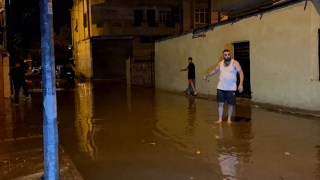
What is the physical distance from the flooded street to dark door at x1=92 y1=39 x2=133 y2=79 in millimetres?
30746

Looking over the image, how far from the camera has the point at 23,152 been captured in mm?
7031

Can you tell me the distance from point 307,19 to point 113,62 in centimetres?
3330

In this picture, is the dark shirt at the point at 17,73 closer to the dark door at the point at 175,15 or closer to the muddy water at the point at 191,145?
the muddy water at the point at 191,145

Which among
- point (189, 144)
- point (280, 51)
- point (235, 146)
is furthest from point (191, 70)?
point (235, 146)

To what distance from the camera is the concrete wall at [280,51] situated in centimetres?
1055

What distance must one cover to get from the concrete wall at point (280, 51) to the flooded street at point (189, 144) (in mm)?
911

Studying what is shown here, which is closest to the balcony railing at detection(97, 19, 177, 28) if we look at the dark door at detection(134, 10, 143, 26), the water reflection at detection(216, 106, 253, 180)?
the dark door at detection(134, 10, 143, 26)

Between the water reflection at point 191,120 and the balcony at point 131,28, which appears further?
the balcony at point 131,28

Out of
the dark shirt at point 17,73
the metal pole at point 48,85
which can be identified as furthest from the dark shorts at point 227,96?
the dark shirt at point 17,73

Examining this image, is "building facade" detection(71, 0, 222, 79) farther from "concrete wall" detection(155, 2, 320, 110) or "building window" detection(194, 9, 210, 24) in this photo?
"concrete wall" detection(155, 2, 320, 110)

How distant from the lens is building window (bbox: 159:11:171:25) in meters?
42.0

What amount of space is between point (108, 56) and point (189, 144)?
35.8 m

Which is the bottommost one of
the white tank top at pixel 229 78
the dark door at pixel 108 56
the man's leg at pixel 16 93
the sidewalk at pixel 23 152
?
the sidewalk at pixel 23 152

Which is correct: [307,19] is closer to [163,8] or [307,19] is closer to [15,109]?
[15,109]
